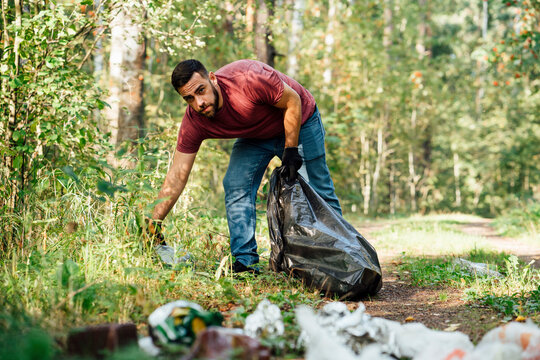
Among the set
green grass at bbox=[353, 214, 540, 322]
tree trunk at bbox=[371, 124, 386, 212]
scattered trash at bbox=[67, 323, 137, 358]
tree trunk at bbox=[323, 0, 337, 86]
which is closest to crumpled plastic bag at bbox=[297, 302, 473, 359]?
scattered trash at bbox=[67, 323, 137, 358]

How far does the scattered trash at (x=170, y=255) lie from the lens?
11.0 feet

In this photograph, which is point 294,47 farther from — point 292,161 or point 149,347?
point 149,347

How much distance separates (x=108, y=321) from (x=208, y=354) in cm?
87

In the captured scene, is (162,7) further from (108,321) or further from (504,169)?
(504,169)

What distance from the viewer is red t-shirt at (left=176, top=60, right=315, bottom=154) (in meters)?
3.61

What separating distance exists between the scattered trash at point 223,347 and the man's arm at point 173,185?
1928 mm

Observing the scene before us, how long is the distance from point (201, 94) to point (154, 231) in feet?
3.16

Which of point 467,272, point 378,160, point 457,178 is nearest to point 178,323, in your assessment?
point 467,272

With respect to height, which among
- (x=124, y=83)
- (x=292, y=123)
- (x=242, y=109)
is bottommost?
(x=292, y=123)

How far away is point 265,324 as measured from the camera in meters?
2.23

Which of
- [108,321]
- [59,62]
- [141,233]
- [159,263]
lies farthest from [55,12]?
[108,321]

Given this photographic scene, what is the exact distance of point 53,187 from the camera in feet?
13.1

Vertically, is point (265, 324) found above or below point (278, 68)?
below

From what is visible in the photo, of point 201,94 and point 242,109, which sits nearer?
point 201,94
